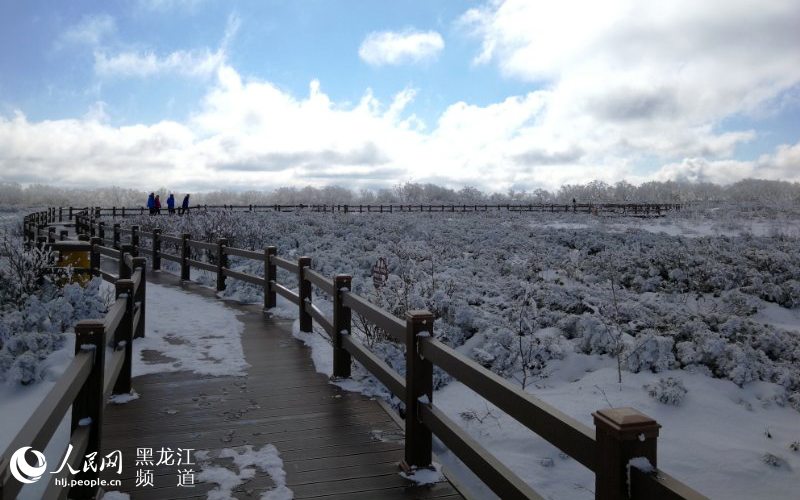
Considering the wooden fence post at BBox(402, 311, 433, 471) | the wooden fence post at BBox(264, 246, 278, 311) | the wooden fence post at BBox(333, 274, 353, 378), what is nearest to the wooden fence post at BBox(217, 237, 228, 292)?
the wooden fence post at BBox(264, 246, 278, 311)

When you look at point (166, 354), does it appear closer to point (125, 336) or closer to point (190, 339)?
point (190, 339)

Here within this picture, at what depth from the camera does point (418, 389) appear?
4367mm

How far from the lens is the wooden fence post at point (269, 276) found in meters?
10.7

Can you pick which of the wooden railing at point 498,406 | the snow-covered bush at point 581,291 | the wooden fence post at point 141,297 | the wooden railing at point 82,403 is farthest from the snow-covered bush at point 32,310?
the snow-covered bush at point 581,291

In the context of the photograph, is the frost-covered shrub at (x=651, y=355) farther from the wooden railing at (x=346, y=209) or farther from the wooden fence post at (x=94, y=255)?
the wooden railing at (x=346, y=209)

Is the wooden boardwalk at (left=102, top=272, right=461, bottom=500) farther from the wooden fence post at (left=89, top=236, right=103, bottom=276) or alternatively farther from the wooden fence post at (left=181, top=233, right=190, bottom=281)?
the wooden fence post at (left=181, top=233, right=190, bottom=281)

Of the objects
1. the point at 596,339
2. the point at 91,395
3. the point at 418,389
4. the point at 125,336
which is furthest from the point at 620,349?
the point at 91,395

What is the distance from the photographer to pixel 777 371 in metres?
A: 7.82

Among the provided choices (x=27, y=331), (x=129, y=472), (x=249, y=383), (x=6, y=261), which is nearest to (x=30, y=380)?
(x=27, y=331)

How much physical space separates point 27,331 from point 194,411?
3696mm

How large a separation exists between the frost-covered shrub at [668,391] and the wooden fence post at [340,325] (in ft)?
12.2

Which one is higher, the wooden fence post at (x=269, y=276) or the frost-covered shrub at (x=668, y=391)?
the wooden fence post at (x=269, y=276)

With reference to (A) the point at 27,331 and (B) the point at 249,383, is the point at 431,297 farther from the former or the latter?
(A) the point at 27,331

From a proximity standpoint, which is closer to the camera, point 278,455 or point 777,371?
point 278,455
